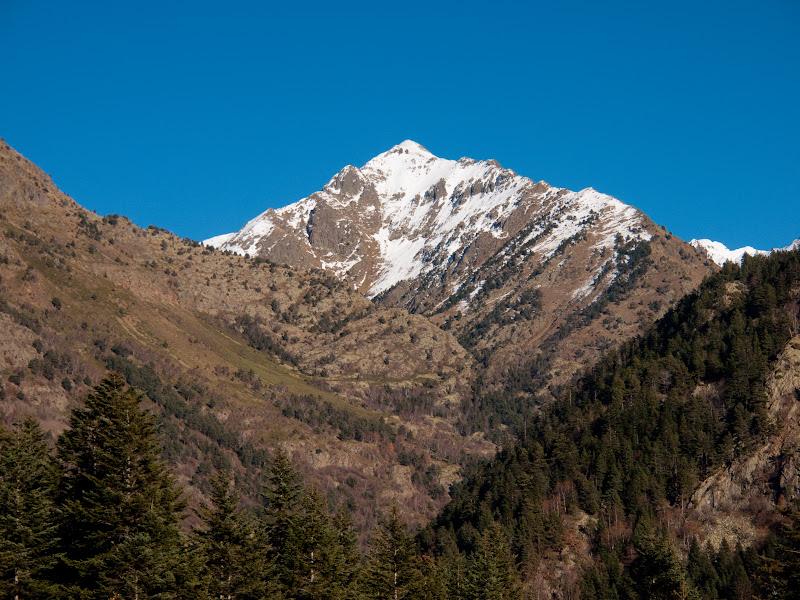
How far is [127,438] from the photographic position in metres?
55.3

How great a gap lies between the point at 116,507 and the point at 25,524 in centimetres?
648

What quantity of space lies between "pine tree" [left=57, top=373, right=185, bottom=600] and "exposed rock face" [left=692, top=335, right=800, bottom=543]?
15366 cm

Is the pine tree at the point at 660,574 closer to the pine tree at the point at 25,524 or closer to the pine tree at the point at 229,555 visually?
the pine tree at the point at 229,555

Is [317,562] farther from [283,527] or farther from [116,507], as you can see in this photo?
[116,507]

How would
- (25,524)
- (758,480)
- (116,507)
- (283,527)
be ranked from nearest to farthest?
(116,507)
(25,524)
(283,527)
(758,480)

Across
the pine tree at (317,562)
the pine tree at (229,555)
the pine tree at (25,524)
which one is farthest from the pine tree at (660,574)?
the pine tree at (25,524)

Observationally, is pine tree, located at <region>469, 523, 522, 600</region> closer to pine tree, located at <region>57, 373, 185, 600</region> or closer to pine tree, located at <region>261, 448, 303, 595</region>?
pine tree, located at <region>261, 448, 303, 595</region>

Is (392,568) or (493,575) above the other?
(493,575)

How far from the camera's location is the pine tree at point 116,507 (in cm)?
5103

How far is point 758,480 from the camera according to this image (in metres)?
188

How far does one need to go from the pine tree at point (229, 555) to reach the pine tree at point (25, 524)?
1081 centimetres

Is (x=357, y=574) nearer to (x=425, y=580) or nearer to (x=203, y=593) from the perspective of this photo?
(x=425, y=580)

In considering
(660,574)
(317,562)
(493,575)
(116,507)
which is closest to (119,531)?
(116,507)

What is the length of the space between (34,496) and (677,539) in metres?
152
